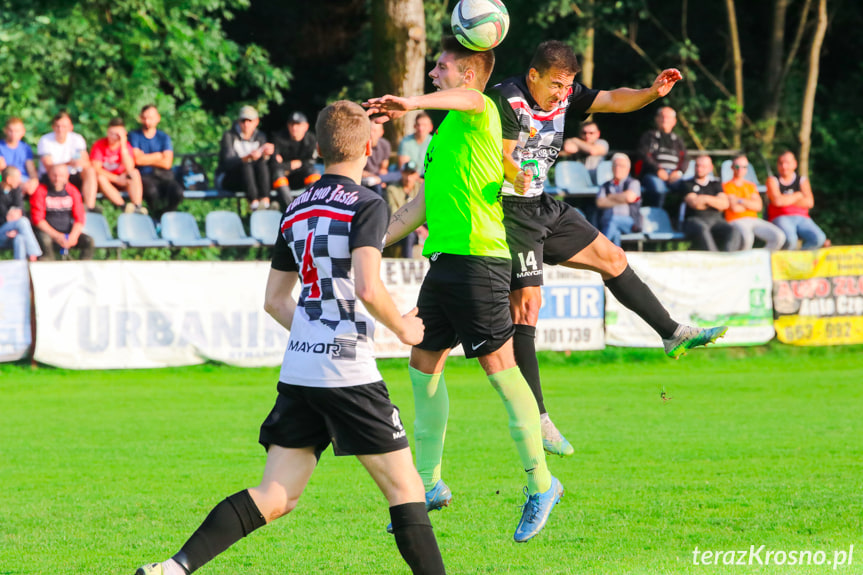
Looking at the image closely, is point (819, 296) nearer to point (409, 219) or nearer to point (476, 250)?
point (409, 219)

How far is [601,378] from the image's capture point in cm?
1499

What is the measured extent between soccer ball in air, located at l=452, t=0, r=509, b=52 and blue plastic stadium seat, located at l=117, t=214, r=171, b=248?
11.2 metres

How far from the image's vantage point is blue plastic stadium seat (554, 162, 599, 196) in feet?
57.8

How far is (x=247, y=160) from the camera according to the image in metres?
16.8

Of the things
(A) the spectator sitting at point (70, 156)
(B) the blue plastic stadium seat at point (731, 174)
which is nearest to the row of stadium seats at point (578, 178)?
(B) the blue plastic stadium seat at point (731, 174)

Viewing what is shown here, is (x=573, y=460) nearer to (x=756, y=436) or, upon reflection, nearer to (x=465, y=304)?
(x=756, y=436)

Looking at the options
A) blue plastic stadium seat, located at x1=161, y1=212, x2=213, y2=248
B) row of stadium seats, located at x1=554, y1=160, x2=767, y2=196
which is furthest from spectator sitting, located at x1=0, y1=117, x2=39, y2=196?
row of stadium seats, located at x1=554, y1=160, x2=767, y2=196

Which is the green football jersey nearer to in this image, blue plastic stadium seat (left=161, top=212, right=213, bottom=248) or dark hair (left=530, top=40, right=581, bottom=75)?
dark hair (left=530, top=40, right=581, bottom=75)

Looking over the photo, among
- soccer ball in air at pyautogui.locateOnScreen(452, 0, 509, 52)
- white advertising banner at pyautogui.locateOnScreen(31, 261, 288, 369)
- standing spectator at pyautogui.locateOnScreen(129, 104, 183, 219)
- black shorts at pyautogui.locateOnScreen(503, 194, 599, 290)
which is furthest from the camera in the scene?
standing spectator at pyautogui.locateOnScreen(129, 104, 183, 219)

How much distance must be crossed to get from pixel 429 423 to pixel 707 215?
12.2 meters

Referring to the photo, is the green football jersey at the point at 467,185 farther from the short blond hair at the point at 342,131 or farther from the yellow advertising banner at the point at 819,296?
the yellow advertising banner at the point at 819,296

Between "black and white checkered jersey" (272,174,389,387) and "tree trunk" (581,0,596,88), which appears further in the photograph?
"tree trunk" (581,0,596,88)

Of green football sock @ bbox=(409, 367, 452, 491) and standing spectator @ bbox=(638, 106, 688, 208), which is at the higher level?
standing spectator @ bbox=(638, 106, 688, 208)

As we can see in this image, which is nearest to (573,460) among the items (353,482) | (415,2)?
(353,482)
